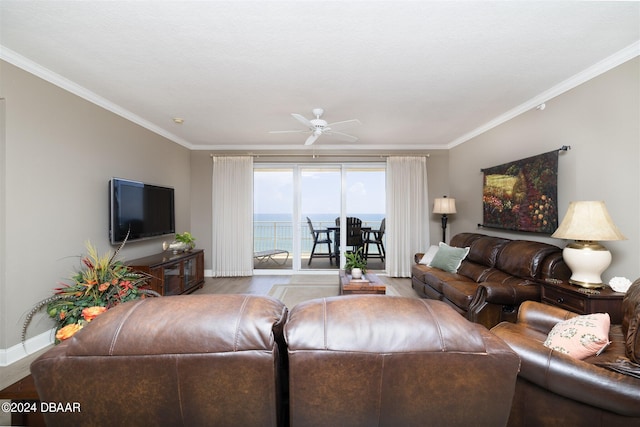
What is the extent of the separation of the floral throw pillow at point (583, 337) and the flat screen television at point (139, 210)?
164 inches

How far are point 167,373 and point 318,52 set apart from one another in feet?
7.56

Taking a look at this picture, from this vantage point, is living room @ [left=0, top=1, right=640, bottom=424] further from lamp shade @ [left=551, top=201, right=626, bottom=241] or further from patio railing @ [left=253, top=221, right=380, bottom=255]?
patio railing @ [left=253, top=221, right=380, bottom=255]

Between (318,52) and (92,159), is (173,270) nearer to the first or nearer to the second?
(92,159)

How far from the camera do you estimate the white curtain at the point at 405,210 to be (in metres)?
5.06

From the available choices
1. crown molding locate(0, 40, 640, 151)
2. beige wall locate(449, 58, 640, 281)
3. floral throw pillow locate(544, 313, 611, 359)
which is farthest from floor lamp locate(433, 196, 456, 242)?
floral throw pillow locate(544, 313, 611, 359)

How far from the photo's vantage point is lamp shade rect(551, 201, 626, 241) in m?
1.98

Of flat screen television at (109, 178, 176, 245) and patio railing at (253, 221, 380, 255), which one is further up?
flat screen television at (109, 178, 176, 245)

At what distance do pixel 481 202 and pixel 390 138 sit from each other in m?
1.86

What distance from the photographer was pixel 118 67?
7.80 ft

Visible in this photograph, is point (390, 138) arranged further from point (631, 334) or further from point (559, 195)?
point (631, 334)

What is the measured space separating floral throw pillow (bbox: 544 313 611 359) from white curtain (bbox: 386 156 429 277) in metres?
3.65

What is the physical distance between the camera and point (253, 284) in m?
4.69

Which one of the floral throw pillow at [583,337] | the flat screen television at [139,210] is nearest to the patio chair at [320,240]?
the flat screen television at [139,210]

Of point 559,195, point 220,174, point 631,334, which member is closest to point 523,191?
point 559,195
